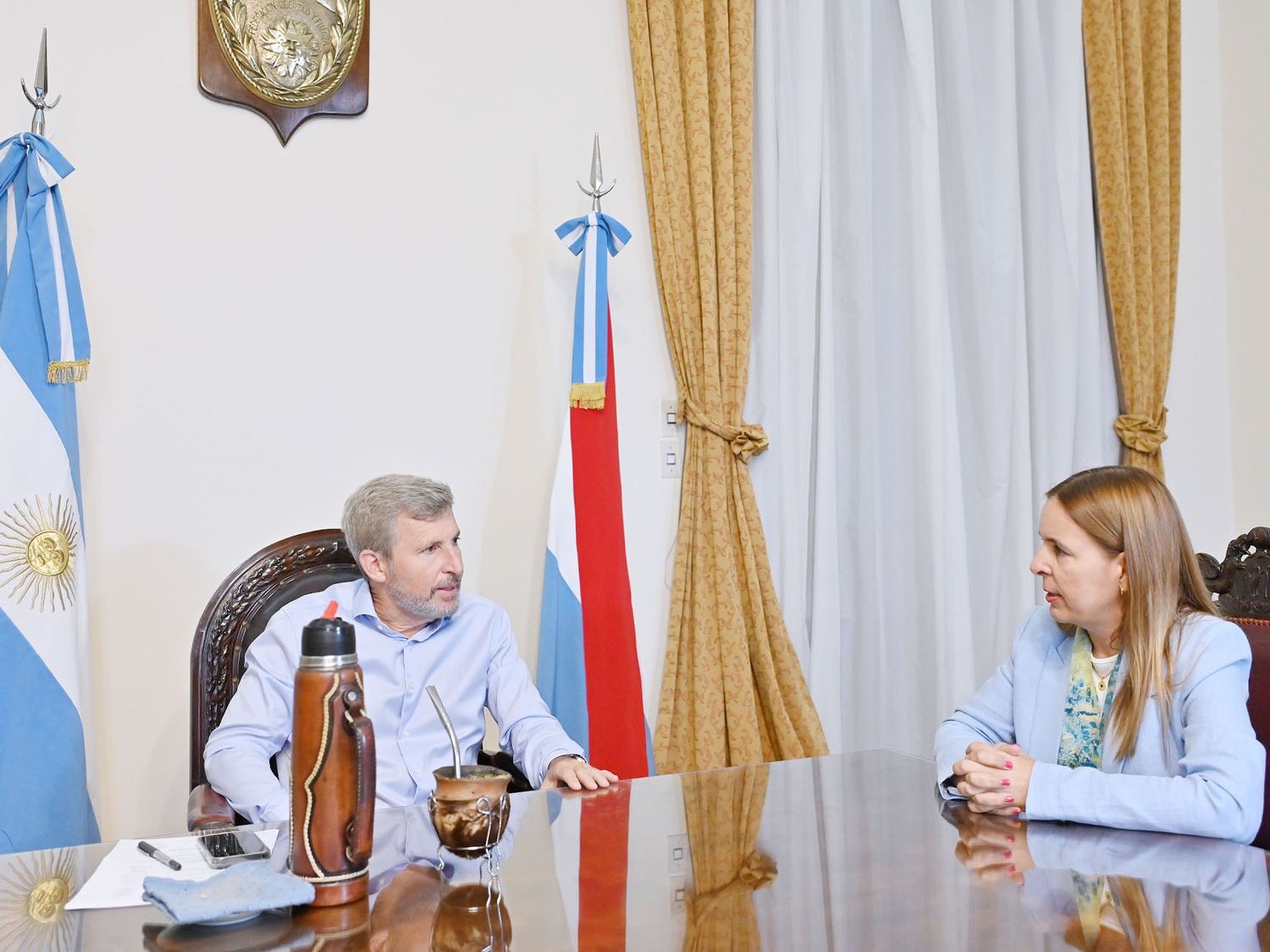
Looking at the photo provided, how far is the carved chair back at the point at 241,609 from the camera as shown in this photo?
7.63 feet

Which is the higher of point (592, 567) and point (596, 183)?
point (596, 183)

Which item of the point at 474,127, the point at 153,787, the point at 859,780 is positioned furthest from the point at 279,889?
the point at 474,127

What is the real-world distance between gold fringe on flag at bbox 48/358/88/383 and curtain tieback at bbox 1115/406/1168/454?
127 inches

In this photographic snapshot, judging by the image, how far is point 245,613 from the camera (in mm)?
2387

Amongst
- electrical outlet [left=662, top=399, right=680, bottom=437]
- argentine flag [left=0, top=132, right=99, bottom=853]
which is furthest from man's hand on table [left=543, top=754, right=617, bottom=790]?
electrical outlet [left=662, top=399, right=680, bottom=437]

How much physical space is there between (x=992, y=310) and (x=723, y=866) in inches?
112

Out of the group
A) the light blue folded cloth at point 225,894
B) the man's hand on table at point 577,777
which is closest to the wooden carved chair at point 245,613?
the man's hand on table at point 577,777

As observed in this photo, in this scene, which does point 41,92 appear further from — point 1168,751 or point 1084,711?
point 1168,751

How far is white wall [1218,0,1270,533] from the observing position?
13.2ft

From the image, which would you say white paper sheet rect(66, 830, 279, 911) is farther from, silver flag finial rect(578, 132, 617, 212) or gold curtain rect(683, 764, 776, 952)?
silver flag finial rect(578, 132, 617, 212)

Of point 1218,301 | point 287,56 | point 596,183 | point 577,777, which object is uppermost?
point 287,56

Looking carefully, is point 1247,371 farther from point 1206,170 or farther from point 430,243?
point 430,243

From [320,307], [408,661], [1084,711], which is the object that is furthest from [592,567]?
[1084,711]

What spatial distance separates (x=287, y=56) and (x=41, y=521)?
1.37 meters
